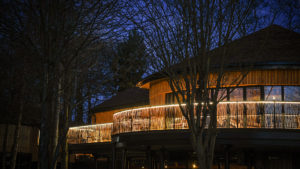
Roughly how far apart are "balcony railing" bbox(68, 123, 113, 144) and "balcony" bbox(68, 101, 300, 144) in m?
5.23

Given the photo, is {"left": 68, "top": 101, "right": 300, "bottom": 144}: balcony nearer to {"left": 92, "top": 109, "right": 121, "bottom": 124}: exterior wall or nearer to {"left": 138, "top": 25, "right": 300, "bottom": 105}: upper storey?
{"left": 138, "top": 25, "right": 300, "bottom": 105}: upper storey

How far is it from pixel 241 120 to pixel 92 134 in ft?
37.4

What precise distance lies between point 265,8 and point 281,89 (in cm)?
781

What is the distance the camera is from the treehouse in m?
15.1

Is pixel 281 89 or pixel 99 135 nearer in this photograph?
pixel 281 89

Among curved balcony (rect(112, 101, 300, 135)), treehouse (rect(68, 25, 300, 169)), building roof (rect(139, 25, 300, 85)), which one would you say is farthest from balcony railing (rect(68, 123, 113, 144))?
curved balcony (rect(112, 101, 300, 135))

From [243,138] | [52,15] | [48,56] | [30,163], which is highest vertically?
[52,15]

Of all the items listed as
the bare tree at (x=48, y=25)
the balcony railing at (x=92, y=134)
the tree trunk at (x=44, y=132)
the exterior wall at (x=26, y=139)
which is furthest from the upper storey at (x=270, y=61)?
the exterior wall at (x=26, y=139)

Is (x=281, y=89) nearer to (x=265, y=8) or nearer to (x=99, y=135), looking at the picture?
(x=265, y=8)

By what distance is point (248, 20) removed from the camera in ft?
37.1

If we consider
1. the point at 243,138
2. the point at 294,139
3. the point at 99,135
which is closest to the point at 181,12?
the point at 243,138

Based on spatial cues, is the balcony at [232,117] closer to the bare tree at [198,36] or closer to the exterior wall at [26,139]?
the bare tree at [198,36]

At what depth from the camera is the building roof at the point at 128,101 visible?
31212 mm

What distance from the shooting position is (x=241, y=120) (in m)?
15.5
